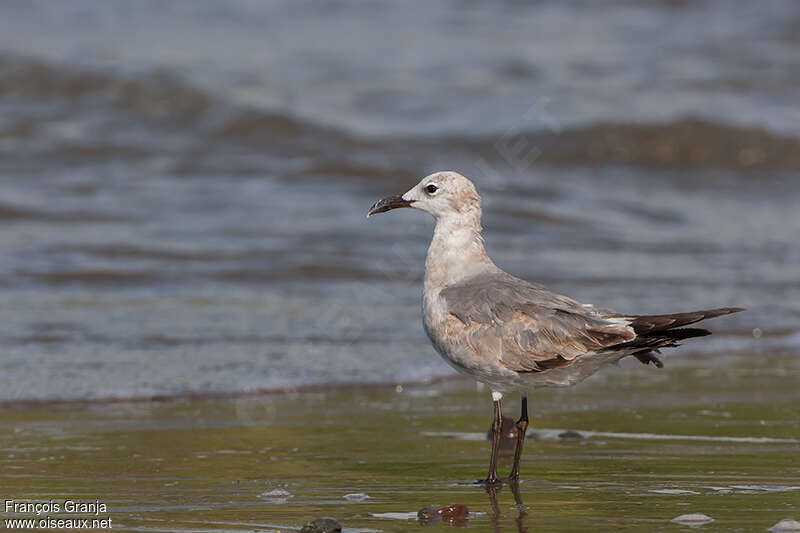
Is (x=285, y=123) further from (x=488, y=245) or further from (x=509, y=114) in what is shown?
(x=488, y=245)

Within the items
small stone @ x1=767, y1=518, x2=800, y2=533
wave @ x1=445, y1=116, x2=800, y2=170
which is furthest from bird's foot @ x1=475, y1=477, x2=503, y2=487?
wave @ x1=445, y1=116, x2=800, y2=170

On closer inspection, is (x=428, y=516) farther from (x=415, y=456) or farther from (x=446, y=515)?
(x=415, y=456)

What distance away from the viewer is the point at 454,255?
15.8 ft

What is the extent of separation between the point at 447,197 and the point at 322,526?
176 cm

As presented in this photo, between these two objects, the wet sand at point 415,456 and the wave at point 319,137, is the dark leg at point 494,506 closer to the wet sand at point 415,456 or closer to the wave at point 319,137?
the wet sand at point 415,456

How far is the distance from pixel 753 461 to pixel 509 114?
1042 cm

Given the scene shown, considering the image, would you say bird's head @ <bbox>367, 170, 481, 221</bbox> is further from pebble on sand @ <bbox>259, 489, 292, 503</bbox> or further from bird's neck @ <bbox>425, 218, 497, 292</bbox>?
pebble on sand @ <bbox>259, 489, 292, 503</bbox>

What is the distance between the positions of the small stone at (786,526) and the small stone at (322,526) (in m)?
1.29

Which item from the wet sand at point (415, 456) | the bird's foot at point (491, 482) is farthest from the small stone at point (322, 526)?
the bird's foot at point (491, 482)

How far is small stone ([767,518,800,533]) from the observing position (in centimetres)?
354

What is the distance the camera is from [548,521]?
3775 millimetres

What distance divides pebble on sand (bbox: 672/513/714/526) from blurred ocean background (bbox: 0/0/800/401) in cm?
278

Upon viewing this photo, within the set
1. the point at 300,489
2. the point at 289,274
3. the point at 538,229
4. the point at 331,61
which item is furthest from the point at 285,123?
the point at 300,489

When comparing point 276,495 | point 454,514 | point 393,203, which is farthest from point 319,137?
point 454,514
